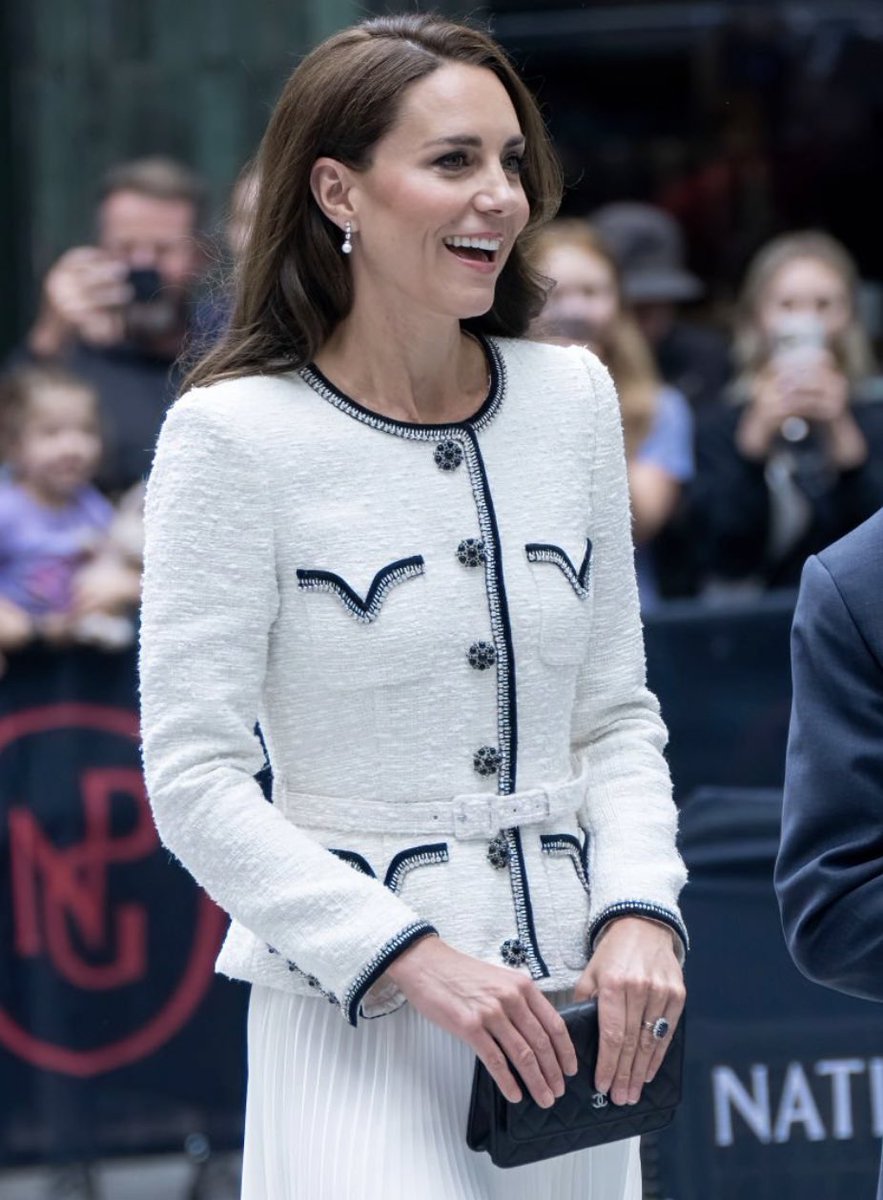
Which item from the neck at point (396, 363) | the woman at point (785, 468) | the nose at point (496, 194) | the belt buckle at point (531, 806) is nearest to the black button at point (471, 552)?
the neck at point (396, 363)

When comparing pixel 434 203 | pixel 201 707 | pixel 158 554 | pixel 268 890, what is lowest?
pixel 268 890

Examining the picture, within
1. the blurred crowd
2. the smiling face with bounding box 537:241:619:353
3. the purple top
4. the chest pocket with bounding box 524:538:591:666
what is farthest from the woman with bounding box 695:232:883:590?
the chest pocket with bounding box 524:538:591:666

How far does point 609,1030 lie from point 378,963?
0.26 meters

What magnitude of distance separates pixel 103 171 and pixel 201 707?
5563 mm

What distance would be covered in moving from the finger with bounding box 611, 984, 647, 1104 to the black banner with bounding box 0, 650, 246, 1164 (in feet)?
8.50

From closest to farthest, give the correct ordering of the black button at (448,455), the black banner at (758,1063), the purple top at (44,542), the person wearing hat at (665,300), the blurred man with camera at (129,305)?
1. the black button at (448,455)
2. the black banner at (758,1063)
3. the purple top at (44,542)
4. the blurred man with camera at (129,305)
5. the person wearing hat at (665,300)

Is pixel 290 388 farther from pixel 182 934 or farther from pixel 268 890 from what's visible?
pixel 182 934

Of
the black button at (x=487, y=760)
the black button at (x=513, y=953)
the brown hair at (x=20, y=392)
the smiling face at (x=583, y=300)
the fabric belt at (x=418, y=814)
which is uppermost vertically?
the smiling face at (x=583, y=300)

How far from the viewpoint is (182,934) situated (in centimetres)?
498

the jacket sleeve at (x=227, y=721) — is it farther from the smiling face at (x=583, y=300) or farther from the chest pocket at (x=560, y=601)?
the smiling face at (x=583, y=300)

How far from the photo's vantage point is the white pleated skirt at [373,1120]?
95.6 inches

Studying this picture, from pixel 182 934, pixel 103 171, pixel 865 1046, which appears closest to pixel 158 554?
pixel 865 1046

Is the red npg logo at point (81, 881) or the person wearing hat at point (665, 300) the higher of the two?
the person wearing hat at point (665, 300)

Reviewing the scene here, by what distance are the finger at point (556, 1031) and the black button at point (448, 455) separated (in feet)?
1.94
